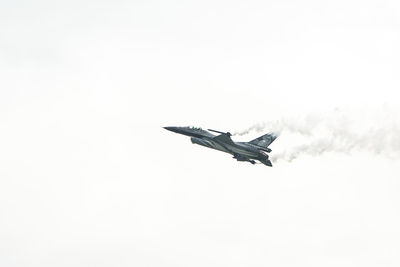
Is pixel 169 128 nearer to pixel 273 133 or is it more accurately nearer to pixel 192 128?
pixel 192 128

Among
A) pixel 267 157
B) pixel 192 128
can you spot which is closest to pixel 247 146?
pixel 267 157

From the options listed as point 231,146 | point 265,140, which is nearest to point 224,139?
point 231,146

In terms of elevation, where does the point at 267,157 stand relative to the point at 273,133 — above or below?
below

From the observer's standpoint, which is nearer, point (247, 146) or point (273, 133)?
point (247, 146)

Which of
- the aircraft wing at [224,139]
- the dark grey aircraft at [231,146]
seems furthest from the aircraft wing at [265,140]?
the aircraft wing at [224,139]

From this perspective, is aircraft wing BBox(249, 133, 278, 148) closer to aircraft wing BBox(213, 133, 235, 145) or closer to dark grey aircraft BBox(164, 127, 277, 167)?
dark grey aircraft BBox(164, 127, 277, 167)

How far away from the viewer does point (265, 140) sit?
105812 millimetres

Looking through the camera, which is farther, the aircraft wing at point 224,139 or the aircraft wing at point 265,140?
the aircraft wing at point 265,140

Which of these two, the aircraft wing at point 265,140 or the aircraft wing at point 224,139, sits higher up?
the aircraft wing at point 265,140

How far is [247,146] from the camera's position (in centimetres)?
9806

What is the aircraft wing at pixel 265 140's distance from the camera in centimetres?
10475

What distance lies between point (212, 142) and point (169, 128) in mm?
9119

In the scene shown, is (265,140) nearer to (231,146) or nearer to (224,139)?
(231,146)

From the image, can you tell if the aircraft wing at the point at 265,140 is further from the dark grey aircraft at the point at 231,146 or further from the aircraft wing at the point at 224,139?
the aircraft wing at the point at 224,139
